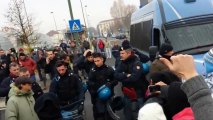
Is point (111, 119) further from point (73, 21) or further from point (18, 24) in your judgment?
point (18, 24)

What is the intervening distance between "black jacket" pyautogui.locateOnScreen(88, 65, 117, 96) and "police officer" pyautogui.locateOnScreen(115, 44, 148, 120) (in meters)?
0.18

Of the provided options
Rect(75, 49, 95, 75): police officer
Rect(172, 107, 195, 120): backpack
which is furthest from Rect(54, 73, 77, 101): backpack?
Rect(172, 107, 195, 120): backpack

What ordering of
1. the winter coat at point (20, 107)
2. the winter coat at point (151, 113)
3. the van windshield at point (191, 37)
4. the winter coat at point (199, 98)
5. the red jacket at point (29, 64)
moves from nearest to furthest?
the winter coat at point (199, 98) < the winter coat at point (151, 113) < the winter coat at point (20, 107) < the van windshield at point (191, 37) < the red jacket at point (29, 64)

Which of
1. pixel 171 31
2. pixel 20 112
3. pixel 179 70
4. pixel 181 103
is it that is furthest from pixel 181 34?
pixel 179 70

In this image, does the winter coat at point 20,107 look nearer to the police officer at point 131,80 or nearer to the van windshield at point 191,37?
the police officer at point 131,80

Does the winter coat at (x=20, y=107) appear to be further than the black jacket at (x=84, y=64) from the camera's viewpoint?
No

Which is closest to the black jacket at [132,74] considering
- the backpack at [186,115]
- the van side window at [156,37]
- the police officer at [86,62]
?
the van side window at [156,37]

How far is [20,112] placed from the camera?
18.1ft

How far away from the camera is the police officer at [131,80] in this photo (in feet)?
21.5

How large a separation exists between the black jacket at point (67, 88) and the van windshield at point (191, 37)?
1.96 metres

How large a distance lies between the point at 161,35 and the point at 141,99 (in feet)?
4.96

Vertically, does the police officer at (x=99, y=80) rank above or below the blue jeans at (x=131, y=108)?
above

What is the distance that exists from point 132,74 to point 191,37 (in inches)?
55.2

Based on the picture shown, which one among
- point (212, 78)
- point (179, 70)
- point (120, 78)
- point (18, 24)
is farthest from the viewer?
point (18, 24)
